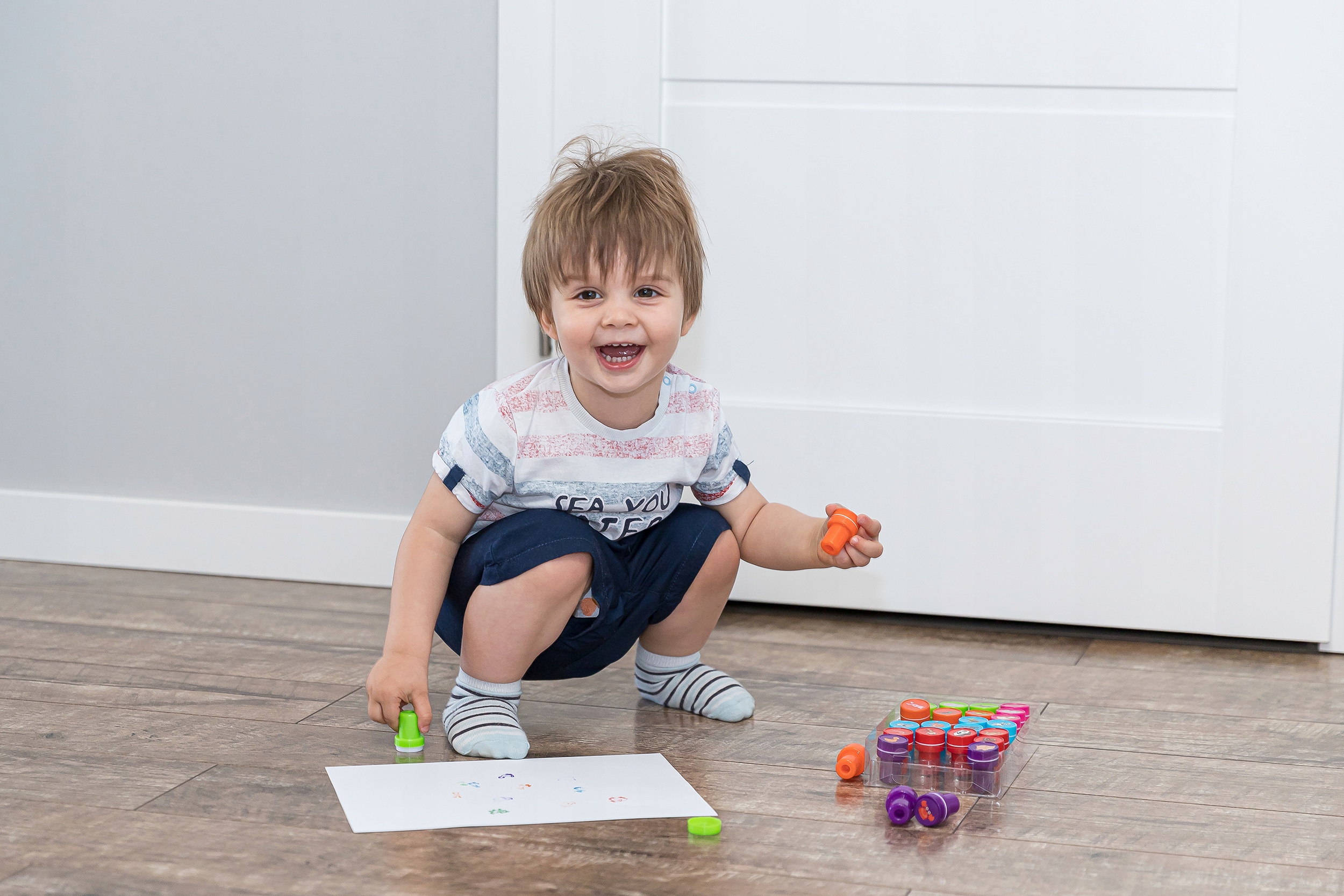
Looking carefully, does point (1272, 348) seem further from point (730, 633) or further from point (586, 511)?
point (586, 511)

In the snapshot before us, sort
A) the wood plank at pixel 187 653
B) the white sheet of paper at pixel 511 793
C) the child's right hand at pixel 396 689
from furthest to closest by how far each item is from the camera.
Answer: the wood plank at pixel 187 653, the child's right hand at pixel 396 689, the white sheet of paper at pixel 511 793

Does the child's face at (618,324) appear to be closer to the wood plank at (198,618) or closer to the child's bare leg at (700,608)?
the child's bare leg at (700,608)

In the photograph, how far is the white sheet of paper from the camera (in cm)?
88

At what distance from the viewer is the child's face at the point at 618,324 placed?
1013 millimetres

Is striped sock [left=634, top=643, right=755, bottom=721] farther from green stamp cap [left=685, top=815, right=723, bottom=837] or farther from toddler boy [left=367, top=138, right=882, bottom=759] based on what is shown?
green stamp cap [left=685, top=815, right=723, bottom=837]

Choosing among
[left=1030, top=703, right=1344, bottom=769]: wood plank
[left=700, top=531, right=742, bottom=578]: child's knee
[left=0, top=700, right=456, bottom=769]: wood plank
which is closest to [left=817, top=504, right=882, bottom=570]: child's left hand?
[left=700, top=531, right=742, bottom=578]: child's knee

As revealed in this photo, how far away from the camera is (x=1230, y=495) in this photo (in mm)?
1396

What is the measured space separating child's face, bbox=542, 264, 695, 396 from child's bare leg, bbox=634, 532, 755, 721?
0.18 meters

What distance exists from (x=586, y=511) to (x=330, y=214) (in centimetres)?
69

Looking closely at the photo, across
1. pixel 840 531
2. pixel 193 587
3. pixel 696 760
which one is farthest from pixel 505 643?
pixel 193 587

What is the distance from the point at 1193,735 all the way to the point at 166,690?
0.87 metres

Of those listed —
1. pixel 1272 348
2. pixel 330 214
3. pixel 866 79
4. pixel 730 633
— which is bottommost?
pixel 730 633

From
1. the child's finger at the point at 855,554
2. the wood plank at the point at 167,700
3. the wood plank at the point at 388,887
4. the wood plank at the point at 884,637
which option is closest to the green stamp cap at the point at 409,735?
the wood plank at the point at 167,700

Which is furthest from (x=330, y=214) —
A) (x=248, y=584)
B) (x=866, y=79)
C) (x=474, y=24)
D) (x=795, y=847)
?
(x=795, y=847)
